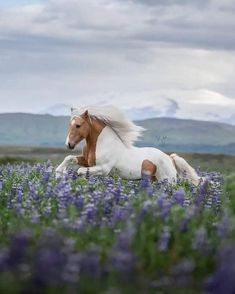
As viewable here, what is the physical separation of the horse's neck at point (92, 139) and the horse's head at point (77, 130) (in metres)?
0.15

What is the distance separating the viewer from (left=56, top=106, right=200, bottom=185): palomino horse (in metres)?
16.3

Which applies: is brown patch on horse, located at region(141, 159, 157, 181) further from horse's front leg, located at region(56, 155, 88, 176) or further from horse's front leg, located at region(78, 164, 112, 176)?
horse's front leg, located at region(56, 155, 88, 176)

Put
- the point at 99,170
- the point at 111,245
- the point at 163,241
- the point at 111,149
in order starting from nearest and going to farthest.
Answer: the point at 163,241 → the point at 111,245 → the point at 99,170 → the point at 111,149

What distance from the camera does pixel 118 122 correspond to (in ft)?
55.1

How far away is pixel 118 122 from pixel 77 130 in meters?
0.88

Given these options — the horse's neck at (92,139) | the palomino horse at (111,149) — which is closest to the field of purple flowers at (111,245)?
the palomino horse at (111,149)

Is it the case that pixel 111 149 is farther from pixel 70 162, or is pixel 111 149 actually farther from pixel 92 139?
pixel 70 162

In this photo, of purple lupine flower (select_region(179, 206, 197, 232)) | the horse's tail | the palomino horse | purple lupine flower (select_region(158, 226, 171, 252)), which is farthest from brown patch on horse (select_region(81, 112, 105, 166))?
purple lupine flower (select_region(158, 226, 171, 252))

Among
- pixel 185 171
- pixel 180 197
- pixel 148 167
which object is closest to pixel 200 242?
pixel 180 197

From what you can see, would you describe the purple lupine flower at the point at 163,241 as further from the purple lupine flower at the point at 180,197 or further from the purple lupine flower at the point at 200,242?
the purple lupine flower at the point at 180,197

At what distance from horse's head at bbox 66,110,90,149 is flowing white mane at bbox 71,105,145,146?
0.25 meters

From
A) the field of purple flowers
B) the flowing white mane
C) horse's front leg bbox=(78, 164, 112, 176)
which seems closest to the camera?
the field of purple flowers

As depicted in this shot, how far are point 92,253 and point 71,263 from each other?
0.57 feet

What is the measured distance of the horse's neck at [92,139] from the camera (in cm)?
1645
